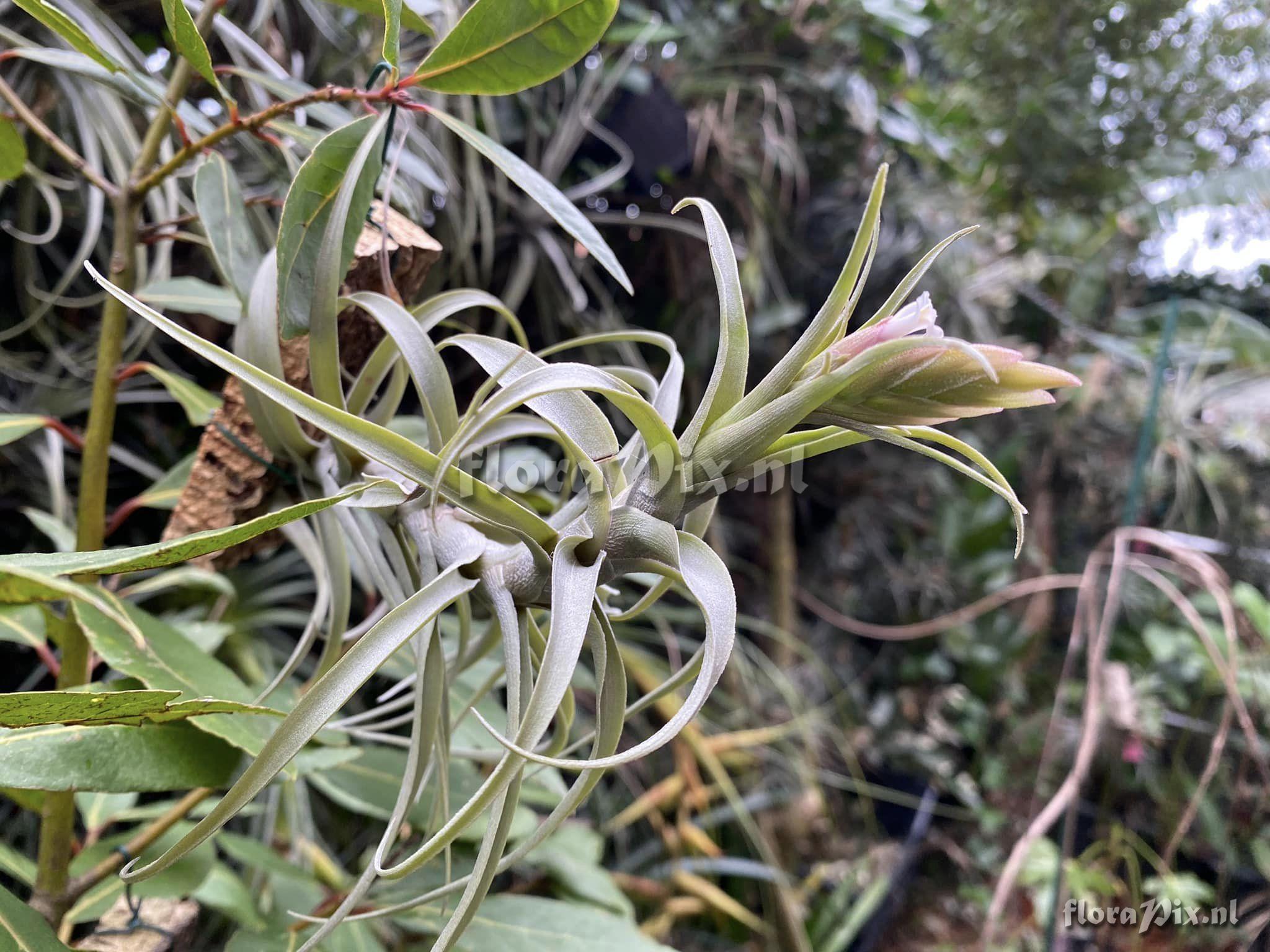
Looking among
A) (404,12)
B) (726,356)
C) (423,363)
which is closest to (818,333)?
(726,356)

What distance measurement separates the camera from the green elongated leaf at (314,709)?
169mm

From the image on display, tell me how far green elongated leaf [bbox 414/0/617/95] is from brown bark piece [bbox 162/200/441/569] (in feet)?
0.28

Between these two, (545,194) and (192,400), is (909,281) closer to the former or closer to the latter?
(545,194)

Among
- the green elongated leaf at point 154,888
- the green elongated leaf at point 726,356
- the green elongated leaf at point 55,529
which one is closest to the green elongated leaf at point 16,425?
the green elongated leaf at point 55,529

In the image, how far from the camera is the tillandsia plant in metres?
0.18

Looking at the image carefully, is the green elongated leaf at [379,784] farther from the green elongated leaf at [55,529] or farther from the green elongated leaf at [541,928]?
the green elongated leaf at [55,529]

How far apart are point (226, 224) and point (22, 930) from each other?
0.27 meters

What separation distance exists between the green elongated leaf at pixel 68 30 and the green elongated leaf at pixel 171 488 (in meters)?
0.21

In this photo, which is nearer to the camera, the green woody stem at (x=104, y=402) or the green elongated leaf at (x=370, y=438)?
the green elongated leaf at (x=370, y=438)

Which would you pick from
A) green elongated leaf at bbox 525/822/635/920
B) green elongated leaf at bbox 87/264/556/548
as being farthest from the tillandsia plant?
green elongated leaf at bbox 525/822/635/920

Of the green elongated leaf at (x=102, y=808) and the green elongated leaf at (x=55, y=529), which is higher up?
the green elongated leaf at (x=55, y=529)

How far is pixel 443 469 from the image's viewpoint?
187 millimetres

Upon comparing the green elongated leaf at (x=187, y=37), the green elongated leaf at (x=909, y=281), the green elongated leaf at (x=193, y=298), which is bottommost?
the green elongated leaf at (x=909, y=281)

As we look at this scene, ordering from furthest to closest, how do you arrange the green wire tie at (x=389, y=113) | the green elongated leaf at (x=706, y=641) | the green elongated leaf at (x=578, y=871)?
the green elongated leaf at (x=578, y=871)
the green wire tie at (x=389, y=113)
the green elongated leaf at (x=706, y=641)
